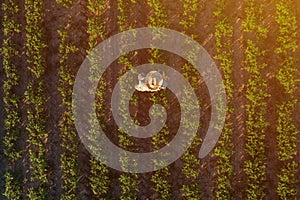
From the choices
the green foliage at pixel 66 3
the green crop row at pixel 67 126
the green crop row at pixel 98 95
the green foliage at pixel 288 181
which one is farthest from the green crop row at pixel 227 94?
the green foliage at pixel 66 3

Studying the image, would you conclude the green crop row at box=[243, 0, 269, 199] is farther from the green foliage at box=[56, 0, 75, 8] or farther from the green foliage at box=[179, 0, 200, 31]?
the green foliage at box=[56, 0, 75, 8]

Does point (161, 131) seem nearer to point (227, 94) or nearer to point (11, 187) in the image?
point (227, 94)

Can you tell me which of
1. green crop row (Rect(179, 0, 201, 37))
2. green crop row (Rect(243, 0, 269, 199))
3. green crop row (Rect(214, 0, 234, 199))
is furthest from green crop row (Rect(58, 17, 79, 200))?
green crop row (Rect(243, 0, 269, 199))

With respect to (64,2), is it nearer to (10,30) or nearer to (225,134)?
(10,30)

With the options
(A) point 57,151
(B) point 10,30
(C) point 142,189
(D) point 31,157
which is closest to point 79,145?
(A) point 57,151

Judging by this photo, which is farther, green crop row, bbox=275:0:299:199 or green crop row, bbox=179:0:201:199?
green crop row, bbox=179:0:201:199

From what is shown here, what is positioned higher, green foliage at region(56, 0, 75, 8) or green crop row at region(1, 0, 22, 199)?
green foliage at region(56, 0, 75, 8)

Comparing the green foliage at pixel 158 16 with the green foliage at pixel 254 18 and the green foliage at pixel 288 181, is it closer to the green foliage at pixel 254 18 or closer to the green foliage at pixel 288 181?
the green foliage at pixel 254 18
